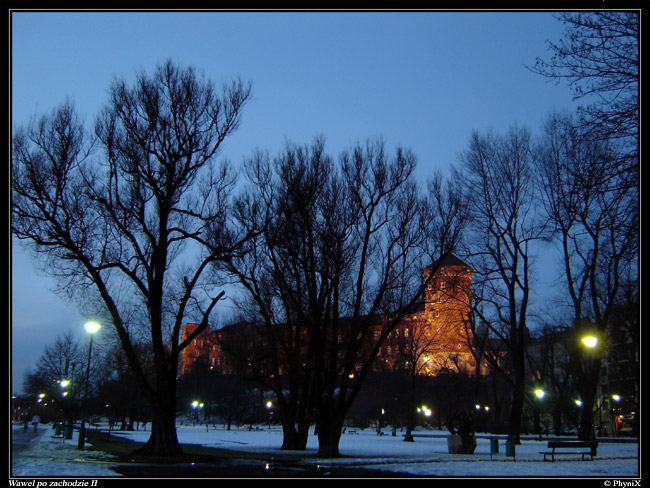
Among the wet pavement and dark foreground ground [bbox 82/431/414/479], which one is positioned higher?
dark foreground ground [bbox 82/431/414/479]

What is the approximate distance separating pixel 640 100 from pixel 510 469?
11.6 m

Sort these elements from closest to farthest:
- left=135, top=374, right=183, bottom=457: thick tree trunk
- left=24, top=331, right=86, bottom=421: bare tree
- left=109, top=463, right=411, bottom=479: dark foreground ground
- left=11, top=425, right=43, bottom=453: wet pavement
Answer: left=109, top=463, right=411, bottom=479: dark foreground ground < left=135, top=374, right=183, bottom=457: thick tree trunk < left=11, top=425, right=43, bottom=453: wet pavement < left=24, top=331, right=86, bottom=421: bare tree

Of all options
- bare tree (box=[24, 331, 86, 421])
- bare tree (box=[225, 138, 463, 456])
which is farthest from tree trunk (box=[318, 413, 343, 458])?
bare tree (box=[24, 331, 86, 421])

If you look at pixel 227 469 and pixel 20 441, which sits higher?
pixel 227 469

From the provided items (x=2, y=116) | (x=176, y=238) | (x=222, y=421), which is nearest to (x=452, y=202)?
(x=176, y=238)

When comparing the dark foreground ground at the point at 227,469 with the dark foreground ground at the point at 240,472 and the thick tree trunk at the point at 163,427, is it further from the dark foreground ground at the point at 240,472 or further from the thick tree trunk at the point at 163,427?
the thick tree trunk at the point at 163,427

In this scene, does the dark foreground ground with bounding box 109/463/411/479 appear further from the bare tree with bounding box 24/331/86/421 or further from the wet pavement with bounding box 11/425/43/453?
the bare tree with bounding box 24/331/86/421

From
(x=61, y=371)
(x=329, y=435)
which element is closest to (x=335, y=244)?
(x=329, y=435)

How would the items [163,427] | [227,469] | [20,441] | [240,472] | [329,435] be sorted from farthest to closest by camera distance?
[20,441]
[329,435]
[163,427]
[227,469]
[240,472]

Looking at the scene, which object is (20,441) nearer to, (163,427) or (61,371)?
(163,427)

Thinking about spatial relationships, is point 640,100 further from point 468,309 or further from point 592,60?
point 468,309

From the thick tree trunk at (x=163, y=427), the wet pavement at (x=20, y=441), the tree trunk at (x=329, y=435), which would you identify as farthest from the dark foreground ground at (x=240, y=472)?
the wet pavement at (x=20, y=441)

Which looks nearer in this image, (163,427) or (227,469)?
(227,469)

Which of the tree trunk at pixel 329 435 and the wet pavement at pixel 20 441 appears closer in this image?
the tree trunk at pixel 329 435
